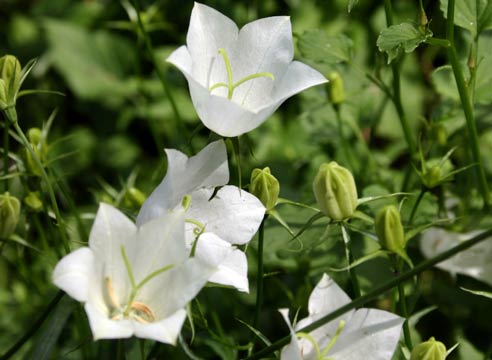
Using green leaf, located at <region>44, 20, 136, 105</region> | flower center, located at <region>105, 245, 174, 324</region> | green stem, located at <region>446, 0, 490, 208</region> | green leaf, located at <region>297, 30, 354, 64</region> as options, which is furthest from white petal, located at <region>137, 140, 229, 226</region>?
green leaf, located at <region>44, 20, 136, 105</region>

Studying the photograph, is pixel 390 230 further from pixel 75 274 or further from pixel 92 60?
pixel 92 60

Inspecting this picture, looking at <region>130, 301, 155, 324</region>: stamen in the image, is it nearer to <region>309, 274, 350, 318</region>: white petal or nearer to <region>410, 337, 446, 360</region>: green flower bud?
<region>309, 274, 350, 318</region>: white petal

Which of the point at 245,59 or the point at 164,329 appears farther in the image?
the point at 245,59

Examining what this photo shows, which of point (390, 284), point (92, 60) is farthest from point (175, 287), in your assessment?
point (92, 60)

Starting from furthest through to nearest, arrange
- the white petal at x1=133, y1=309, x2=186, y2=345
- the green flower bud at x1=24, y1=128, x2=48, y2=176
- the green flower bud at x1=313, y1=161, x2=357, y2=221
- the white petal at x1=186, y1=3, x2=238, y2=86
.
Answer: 1. the green flower bud at x1=24, y1=128, x2=48, y2=176
2. the white petal at x1=186, y1=3, x2=238, y2=86
3. the green flower bud at x1=313, y1=161, x2=357, y2=221
4. the white petal at x1=133, y1=309, x2=186, y2=345

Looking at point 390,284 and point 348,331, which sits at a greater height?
point 390,284

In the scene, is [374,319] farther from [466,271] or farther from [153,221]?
[466,271]

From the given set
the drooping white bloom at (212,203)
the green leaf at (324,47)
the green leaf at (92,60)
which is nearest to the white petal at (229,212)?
the drooping white bloom at (212,203)
